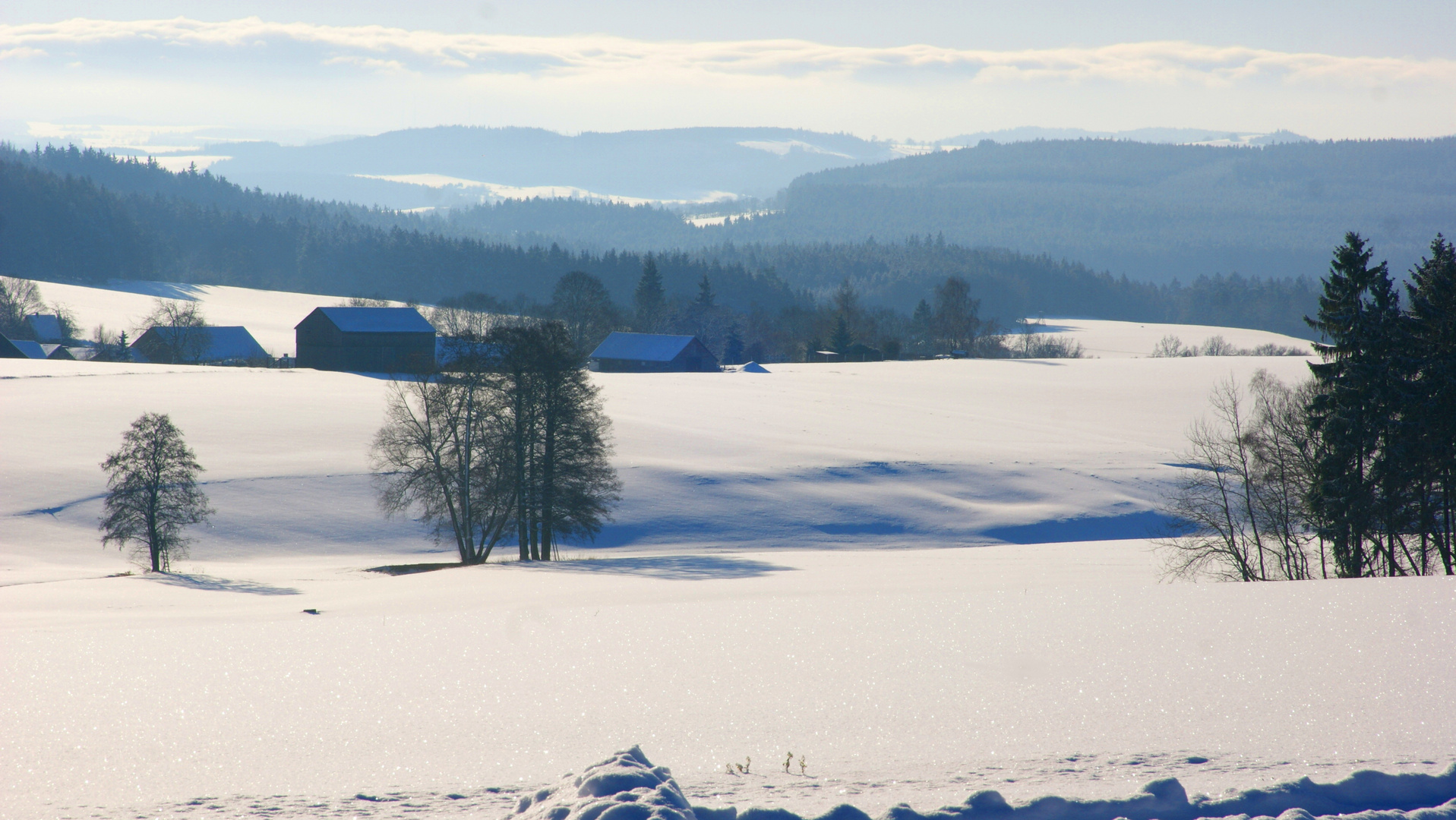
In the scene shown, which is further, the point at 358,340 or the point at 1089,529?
the point at 358,340

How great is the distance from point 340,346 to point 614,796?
71.4 meters

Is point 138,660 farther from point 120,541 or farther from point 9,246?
point 9,246

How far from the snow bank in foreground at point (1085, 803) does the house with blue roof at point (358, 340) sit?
6812cm

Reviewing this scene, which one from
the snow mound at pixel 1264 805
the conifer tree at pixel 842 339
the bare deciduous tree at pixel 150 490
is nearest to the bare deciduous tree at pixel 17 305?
the conifer tree at pixel 842 339

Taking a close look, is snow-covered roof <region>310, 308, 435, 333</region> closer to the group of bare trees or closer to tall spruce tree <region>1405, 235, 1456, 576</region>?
the group of bare trees

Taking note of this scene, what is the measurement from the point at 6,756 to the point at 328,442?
3786 centimetres

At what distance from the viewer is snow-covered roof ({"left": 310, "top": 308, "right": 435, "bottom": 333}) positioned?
70500 millimetres

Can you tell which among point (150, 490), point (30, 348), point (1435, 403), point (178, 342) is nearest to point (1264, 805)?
point (1435, 403)

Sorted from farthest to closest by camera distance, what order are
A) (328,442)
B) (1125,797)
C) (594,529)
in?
1. (328,442)
2. (594,529)
3. (1125,797)

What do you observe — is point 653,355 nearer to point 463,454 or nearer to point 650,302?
point 650,302

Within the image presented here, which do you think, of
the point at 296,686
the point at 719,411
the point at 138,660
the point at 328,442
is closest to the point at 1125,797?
the point at 296,686

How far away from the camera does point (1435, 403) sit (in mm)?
21516

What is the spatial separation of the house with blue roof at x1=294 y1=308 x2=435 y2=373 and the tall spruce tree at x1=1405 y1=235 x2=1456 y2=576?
2411 inches

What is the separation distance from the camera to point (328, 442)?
41.9 m
